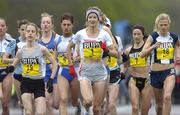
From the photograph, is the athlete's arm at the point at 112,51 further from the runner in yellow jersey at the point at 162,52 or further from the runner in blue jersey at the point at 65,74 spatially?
the runner in blue jersey at the point at 65,74

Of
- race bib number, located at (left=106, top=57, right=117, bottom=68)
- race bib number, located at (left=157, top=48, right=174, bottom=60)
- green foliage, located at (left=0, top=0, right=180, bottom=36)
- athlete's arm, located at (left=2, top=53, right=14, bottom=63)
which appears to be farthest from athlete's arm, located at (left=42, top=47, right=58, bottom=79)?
green foliage, located at (left=0, top=0, right=180, bottom=36)

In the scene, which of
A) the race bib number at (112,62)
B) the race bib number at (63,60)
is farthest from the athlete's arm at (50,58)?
the race bib number at (112,62)

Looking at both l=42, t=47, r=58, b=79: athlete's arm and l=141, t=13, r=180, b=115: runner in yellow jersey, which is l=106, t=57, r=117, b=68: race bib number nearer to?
l=141, t=13, r=180, b=115: runner in yellow jersey

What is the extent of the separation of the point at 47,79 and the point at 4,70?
1068mm

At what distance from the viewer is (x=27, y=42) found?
66.4ft

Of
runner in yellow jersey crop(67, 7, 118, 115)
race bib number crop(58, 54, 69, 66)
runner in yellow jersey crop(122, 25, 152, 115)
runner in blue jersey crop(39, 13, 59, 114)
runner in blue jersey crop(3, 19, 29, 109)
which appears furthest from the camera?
runner in blue jersey crop(39, 13, 59, 114)

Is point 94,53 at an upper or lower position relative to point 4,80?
upper

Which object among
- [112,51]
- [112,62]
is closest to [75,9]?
[112,62]

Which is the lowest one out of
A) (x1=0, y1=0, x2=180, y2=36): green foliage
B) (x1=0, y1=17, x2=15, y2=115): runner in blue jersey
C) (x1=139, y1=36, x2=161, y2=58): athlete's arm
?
(x1=0, y1=17, x2=15, y2=115): runner in blue jersey

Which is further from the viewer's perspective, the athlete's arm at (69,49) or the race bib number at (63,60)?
the race bib number at (63,60)

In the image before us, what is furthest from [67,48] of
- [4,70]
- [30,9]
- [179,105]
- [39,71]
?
[30,9]

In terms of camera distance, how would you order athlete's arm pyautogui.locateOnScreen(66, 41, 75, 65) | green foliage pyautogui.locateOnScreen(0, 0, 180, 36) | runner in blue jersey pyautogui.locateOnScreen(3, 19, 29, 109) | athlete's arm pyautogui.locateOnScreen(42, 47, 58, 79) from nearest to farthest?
athlete's arm pyautogui.locateOnScreen(42, 47, 58, 79) < athlete's arm pyautogui.locateOnScreen(66, 41, 75, 65) < runner in blue jersey pyautogui.locateOnScreen(3, 19, 29, 109) < green foliage pyautogui.locateOnScreen(0, 0, 180, 36)

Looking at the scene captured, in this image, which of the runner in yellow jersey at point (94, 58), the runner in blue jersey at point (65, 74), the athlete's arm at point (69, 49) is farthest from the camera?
the runner in blue jersey at point (65, 74)

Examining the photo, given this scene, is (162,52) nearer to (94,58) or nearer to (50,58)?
(94,58)
